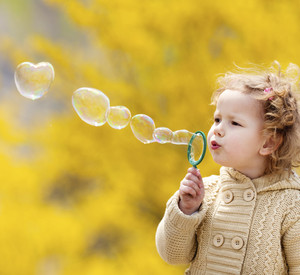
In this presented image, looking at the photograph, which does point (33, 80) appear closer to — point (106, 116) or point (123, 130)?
point (106, 116)

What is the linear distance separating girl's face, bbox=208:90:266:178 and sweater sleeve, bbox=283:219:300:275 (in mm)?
197

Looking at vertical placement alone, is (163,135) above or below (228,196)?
above

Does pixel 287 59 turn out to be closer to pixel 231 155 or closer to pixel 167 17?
pixel 167 17

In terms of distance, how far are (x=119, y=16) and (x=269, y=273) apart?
1.51m

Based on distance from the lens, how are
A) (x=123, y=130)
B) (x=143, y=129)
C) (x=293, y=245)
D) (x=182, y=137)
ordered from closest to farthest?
(x=293, y=245), (x=182, y=137), (x=143, y=129), (x=123, y=130)

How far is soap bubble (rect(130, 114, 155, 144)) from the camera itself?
62.8 inches

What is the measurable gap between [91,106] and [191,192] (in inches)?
19.1

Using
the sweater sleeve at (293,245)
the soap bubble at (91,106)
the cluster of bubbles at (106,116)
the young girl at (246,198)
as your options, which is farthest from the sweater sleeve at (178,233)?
the soap bubble at (91,106)

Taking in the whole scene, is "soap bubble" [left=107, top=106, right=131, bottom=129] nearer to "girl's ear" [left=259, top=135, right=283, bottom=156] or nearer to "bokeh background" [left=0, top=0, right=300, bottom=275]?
"girl's ear" [left=259, top=135, right=283, bottom=156]

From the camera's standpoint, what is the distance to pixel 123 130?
8.02 feet

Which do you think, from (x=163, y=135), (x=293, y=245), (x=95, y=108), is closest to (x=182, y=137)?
(x=163, y=135)

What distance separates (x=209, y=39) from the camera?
2.36 m

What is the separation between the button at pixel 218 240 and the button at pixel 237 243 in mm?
28

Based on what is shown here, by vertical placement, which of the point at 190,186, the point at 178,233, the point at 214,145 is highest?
the point at 214,145
